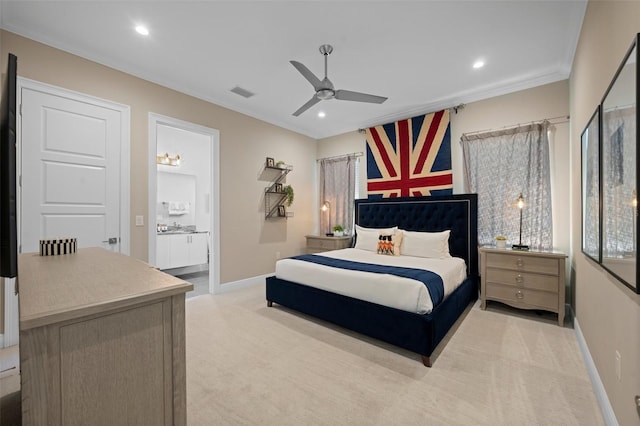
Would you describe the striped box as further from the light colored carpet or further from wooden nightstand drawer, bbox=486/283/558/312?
wooden nightstand drawer, bbox=486/283/558/312

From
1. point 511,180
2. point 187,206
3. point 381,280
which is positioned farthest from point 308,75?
point 187,206

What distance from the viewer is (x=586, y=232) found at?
2197 mm

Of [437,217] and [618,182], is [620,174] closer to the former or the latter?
[618,182]

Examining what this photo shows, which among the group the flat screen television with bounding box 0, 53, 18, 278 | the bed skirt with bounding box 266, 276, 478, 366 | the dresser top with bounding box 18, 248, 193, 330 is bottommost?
the bed skirt with bounding box 266, 276, 478, 366

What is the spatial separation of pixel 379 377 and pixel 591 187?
2.18 metres

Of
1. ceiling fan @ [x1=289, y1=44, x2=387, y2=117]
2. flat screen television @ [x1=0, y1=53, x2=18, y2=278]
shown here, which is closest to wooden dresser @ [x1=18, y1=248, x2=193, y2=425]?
flat screen television @ [x1=0, y1=53, x2=18, y2=278]

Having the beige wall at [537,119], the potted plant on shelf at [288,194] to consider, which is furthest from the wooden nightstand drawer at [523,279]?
the potted plant on shelf at [288,194]

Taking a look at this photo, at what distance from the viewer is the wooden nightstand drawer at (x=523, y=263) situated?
294 cm

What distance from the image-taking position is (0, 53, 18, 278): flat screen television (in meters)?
1.00

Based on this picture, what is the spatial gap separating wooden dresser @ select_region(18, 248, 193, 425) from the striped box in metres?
0.92

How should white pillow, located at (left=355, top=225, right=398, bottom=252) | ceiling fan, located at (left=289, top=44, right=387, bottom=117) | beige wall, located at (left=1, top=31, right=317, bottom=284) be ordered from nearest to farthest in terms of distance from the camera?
ceiling fan, located at (left=289, top=44, right=387, bottom=117), beige wall, located at (left=1, top=31, right=317, bottom=284), white pillow, located at (left=355, top=225, right=398, bottom=252)

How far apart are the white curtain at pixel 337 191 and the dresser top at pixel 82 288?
427 cm

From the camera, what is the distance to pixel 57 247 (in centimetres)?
182

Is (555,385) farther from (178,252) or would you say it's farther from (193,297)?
(178,252)
